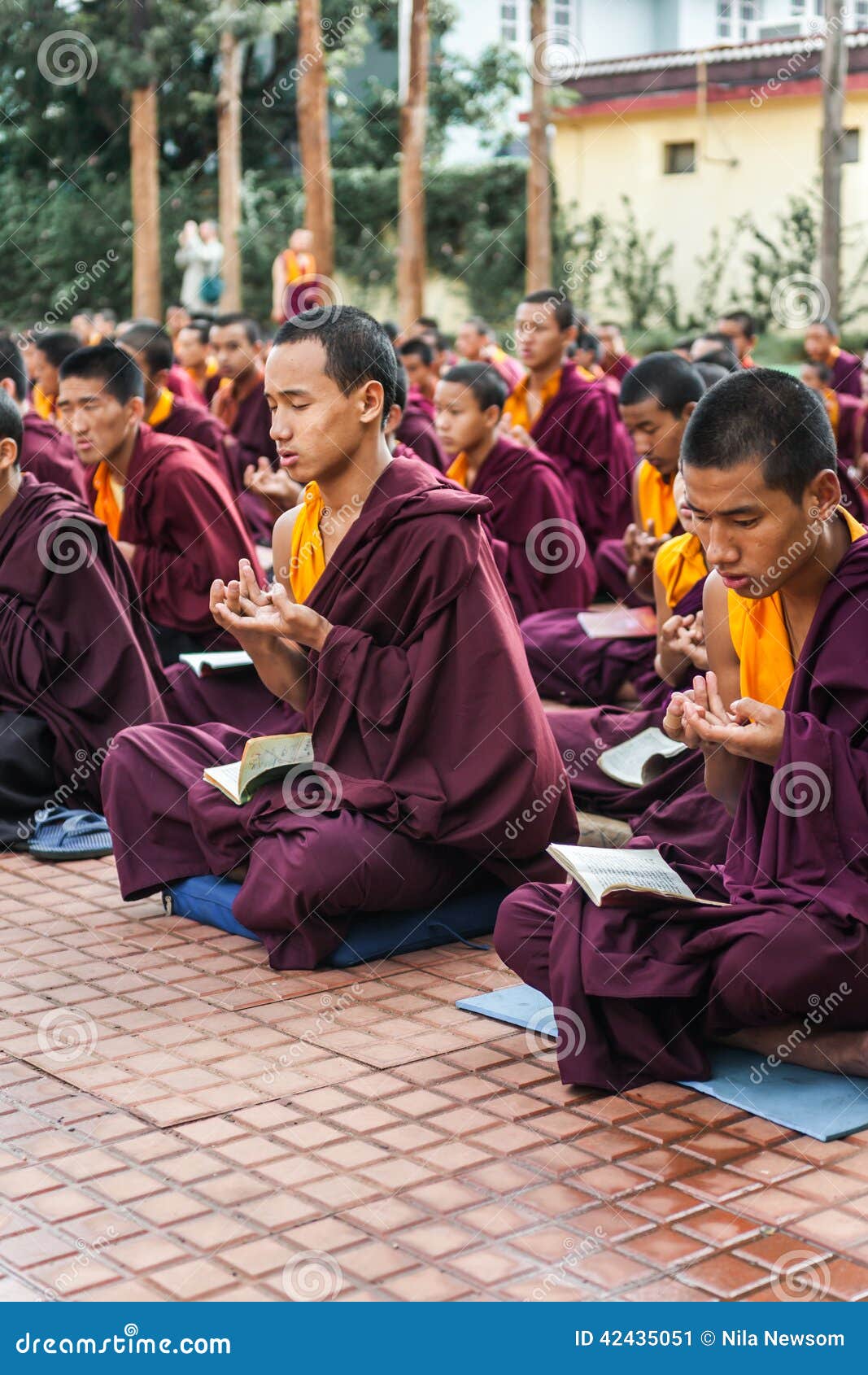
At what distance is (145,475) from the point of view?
7293 millimetres

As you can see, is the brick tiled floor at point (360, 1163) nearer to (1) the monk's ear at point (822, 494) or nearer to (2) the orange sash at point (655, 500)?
(1) the monk's ear at point (822, 494)

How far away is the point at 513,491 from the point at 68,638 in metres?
3.01

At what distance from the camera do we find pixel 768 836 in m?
3.66

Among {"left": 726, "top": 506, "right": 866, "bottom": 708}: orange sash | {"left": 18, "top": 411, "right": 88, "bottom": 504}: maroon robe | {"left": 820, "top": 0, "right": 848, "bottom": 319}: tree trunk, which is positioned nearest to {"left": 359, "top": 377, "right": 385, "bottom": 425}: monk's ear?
{"left": 726, "top": 506, "right": 866, "bottom": 708}: orange sash

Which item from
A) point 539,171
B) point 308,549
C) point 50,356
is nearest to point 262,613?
point 308,549

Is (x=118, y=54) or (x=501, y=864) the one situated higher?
(x=118, y=54)

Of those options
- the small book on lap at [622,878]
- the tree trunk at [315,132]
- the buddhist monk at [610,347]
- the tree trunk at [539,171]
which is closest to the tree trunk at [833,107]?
the buddhist monk at [610,347]

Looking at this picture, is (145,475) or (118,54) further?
(118,54)

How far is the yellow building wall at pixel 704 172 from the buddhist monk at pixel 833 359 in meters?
7.82

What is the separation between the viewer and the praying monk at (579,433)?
10.1 metres

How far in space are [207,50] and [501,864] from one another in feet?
81.2
